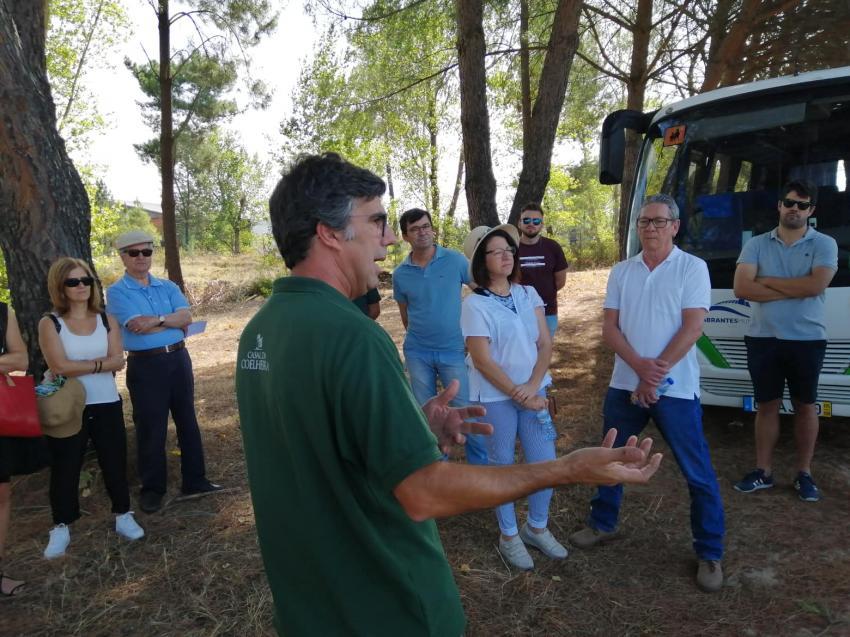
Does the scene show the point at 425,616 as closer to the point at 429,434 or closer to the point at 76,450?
the point at 429,434

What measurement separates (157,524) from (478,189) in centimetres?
470

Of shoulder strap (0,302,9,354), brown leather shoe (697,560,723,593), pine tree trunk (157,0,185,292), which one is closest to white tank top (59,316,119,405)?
shoulder strap (0,302,9,354)

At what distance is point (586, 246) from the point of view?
23.2 m

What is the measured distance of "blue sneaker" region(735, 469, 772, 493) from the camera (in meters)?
4.19

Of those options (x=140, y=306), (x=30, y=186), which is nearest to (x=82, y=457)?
(x=140, y=306)

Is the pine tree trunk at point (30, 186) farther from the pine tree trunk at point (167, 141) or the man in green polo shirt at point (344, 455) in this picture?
the pine tree trunk at point (167, 141)

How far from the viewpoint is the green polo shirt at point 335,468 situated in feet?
3.76

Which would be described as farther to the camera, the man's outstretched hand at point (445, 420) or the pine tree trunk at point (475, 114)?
the pine tree trunk at point (475, 114)

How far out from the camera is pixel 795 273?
3.93 metres

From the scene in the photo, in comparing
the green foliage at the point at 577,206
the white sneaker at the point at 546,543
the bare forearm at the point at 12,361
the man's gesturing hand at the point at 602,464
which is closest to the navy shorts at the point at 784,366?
the white sneaker at the point at 546,543

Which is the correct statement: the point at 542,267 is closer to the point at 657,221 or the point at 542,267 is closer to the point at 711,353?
the point at 711,353

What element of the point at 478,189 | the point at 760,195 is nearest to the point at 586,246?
the point at 478,189

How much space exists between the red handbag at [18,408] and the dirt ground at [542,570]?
918 mm

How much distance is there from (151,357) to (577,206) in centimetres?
3712
